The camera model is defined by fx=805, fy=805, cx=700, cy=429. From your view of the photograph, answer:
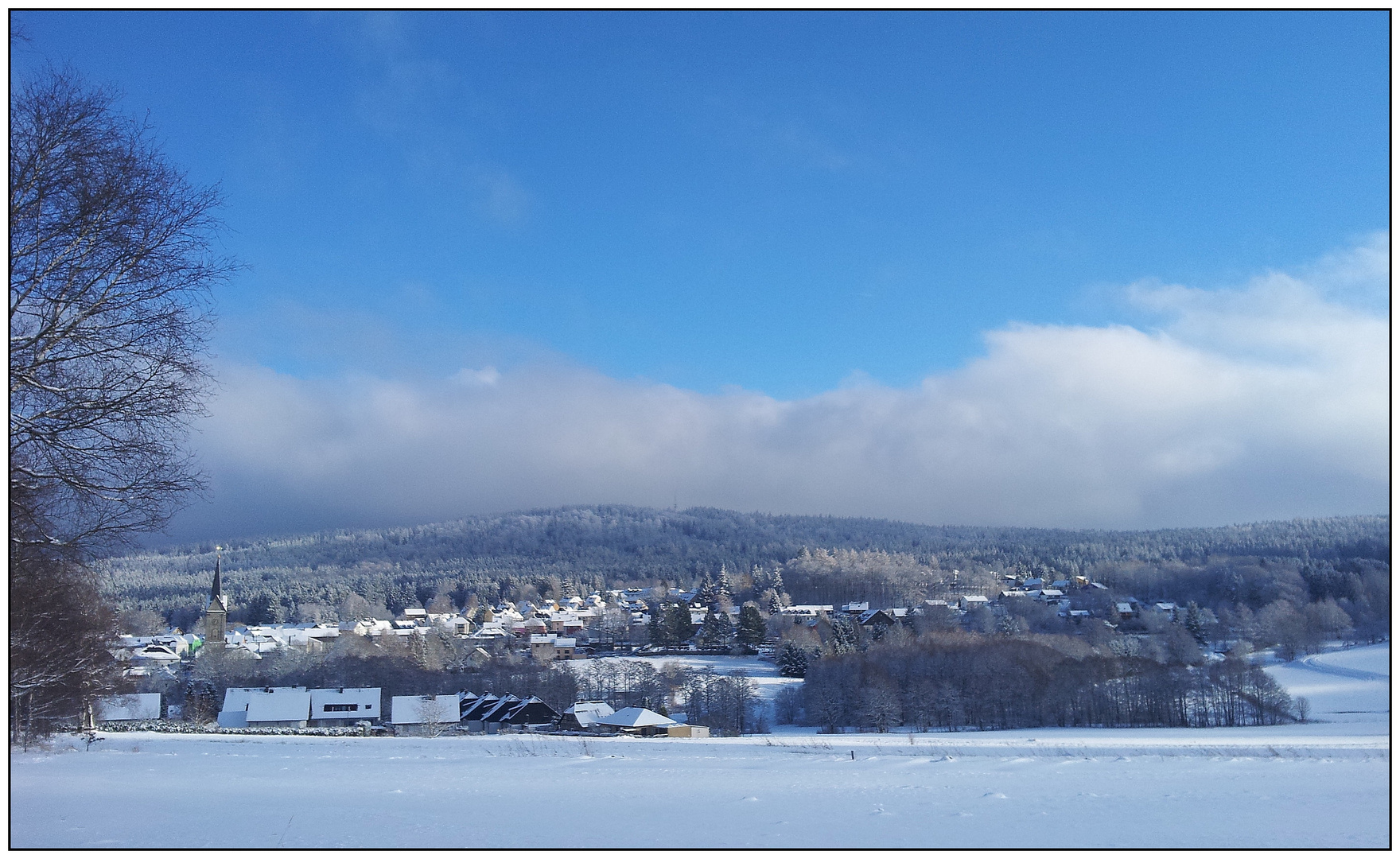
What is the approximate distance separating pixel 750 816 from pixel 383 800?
2.96m

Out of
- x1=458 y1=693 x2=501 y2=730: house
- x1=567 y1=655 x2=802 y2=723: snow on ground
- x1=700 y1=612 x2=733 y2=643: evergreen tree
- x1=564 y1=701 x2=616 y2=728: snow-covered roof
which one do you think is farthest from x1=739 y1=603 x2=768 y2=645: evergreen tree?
x1=564 y1=701 x2=616 y2=728: snow-covered roof

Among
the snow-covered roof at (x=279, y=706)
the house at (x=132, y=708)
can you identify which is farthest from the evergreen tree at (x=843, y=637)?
the house at (x=132, y=708)

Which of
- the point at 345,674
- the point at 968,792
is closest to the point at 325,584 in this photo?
the point at 345,674

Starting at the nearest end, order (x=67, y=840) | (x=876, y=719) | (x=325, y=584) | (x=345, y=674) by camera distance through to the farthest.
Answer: (x=67, y=840)
(x=876, y=719)
(x=345, y=674)
(x=325, y=584)

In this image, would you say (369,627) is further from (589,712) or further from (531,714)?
(589,712)

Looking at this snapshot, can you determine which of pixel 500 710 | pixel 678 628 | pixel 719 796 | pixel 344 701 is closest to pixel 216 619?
pixel 344 701

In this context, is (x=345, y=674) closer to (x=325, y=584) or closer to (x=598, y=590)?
(x=325, y=584)

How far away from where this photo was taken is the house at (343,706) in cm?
2731

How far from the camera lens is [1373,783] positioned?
6438 mm

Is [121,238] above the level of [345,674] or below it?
above

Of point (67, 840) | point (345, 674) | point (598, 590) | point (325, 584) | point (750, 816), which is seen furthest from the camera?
point (598, 590)

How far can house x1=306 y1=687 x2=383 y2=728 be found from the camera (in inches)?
1075

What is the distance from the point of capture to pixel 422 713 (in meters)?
25.8

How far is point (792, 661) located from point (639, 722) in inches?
744
